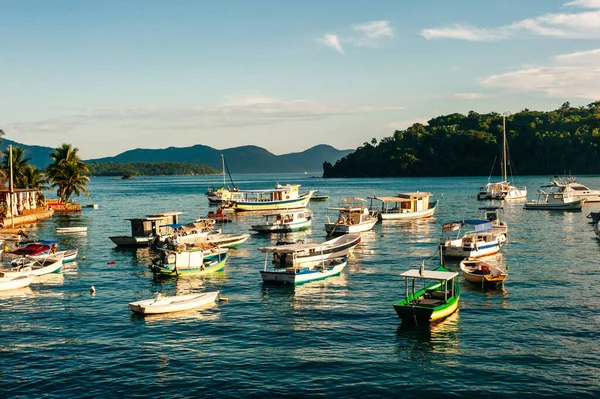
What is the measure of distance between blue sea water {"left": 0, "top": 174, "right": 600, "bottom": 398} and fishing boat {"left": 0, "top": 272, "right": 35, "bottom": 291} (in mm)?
873

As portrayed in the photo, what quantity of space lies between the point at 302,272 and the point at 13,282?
78.5 feet

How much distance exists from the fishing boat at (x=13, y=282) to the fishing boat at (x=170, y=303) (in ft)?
46.7

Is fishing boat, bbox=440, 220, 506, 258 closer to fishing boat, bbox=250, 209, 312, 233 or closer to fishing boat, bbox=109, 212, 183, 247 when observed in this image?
fishing boat, bbox=250, 209, 312, 233

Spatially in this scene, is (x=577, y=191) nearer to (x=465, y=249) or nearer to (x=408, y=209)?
(x=408, y=209)

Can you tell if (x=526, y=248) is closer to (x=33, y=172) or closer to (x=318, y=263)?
(x=318, y=263)

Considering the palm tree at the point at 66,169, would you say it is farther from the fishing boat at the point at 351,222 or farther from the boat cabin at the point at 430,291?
the boat cabin at the point at 430,291

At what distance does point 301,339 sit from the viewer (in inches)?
1335

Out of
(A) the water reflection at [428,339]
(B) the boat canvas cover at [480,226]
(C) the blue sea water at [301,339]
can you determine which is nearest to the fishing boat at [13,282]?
(C) the blue sea water at [301,339]

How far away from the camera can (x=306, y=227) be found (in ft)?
310

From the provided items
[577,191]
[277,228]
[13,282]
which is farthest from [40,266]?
[577,191]

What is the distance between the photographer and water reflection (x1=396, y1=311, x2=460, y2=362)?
103ft

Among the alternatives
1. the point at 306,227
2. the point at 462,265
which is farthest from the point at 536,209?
the point at 462,265

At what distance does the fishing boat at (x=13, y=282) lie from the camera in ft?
155

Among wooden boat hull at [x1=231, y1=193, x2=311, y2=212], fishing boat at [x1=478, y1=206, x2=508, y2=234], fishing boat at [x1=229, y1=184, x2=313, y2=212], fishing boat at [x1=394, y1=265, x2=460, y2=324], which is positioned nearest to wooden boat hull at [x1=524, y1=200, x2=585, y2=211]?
fishing boat at [x1=478, y1=206, x2=508, y2=234]
